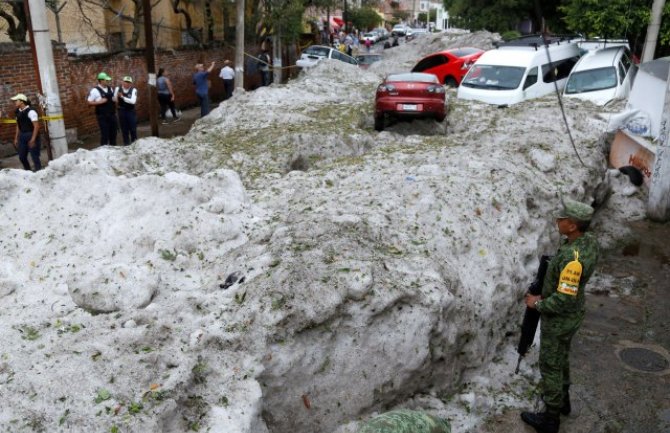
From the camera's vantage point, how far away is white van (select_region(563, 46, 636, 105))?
13.9 meters

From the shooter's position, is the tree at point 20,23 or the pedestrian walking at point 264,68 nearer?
the tree at point 20,23

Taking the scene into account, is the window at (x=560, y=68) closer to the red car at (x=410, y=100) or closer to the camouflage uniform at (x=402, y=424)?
the red car at (x=410, y=100)

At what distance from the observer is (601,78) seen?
14.3 metres

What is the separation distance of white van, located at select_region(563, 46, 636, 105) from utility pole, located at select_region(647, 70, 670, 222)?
4205mm

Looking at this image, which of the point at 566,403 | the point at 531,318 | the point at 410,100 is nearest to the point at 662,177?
the point at 410,100

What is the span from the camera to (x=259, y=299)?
4570 mm

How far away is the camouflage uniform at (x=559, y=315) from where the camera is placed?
464cm

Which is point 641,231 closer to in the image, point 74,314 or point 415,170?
point 415,170

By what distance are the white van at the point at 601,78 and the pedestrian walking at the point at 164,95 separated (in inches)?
413

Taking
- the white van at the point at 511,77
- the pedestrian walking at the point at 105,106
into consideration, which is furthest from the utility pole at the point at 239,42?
the white van at the point at 511,77

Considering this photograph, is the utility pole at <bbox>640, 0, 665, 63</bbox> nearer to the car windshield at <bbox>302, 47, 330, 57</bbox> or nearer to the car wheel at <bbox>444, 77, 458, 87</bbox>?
the car wheel at <bbox>444, 77, 458, 87</bbox>

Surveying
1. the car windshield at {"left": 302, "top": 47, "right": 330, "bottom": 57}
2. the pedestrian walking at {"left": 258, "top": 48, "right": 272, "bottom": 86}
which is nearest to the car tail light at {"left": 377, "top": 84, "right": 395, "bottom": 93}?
the pedestrian walking at {"left": 258, "top": 48, "right": 272, "bottom": 86}

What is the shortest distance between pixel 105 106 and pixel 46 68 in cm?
226

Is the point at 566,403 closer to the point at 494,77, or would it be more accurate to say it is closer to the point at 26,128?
the point at 26,128
